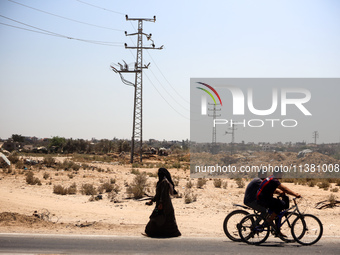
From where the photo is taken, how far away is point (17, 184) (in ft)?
80.7

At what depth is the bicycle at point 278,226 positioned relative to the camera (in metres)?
9.62

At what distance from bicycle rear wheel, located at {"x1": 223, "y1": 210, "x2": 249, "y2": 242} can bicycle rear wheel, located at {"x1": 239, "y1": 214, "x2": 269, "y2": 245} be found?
173mm

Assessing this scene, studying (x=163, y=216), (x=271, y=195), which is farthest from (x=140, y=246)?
(x=271, y=195)

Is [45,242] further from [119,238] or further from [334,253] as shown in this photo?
[334,253]

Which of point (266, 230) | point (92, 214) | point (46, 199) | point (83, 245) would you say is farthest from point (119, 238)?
point (46, 199)

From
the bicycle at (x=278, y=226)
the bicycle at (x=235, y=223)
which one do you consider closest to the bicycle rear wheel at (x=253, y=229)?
the bicycle at (x=278, y=226)

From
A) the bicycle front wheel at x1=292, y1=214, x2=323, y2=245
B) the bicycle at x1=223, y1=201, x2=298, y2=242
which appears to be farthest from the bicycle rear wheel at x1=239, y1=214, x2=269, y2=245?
the bicycle front wheel at x1=292, y1=214, x2=323, y2=245

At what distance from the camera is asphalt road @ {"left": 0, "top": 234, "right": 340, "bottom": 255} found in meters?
8.86

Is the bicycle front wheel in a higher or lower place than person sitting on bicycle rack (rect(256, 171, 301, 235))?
lower

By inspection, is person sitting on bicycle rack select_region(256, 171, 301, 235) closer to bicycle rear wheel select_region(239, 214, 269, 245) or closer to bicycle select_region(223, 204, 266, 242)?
bicycle rear wheel select_region(239, 214, 269, 245)

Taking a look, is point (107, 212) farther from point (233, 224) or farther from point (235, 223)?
point (235, 223)

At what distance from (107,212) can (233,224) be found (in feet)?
26.0

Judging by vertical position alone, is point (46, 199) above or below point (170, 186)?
below

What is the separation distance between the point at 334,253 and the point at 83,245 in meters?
5.39
